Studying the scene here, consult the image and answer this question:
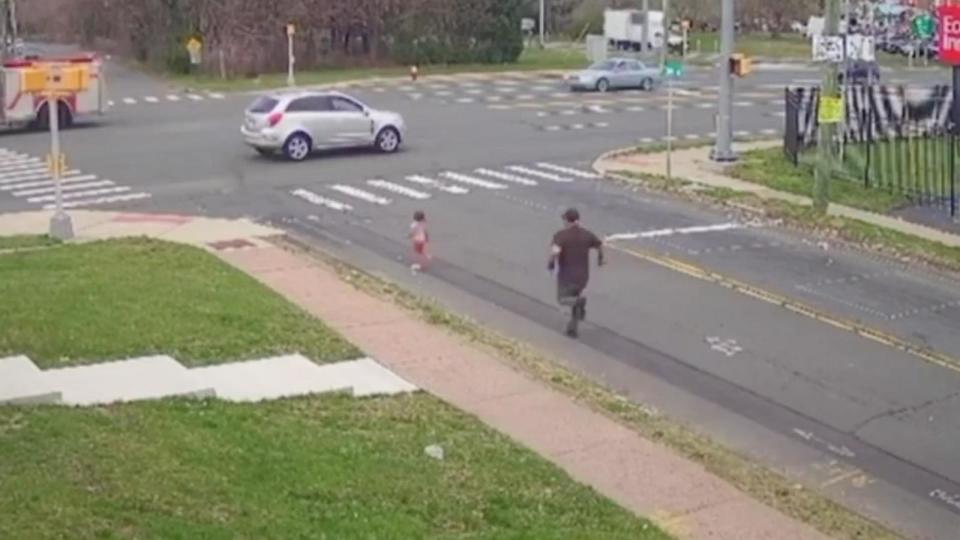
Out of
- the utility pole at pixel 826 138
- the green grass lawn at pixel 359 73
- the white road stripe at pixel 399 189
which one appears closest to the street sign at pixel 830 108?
the utility pole at pixel 826 138

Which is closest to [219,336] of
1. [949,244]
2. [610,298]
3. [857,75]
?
[610,298]

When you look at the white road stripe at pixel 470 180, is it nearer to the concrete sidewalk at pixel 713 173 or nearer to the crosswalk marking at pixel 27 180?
the concrete sidewalk at pixel 713 173

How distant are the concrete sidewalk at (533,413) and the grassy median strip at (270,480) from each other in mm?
454

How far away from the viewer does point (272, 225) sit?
2312cm

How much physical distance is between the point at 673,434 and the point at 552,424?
1.02m

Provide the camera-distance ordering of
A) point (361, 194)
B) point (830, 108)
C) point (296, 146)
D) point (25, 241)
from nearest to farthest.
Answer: point (25, 241)
point (830, 108)
point (361, 194)
point (296, 146)

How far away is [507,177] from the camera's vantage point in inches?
1133

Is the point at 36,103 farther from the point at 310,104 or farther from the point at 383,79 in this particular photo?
the point at 383,79

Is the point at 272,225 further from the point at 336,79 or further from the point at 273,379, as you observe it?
the point at 336,79

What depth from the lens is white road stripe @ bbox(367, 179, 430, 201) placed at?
26.2 meters

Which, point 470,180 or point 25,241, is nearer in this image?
point 25,241

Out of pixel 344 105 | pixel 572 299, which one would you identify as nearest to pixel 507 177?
pixel 344 105

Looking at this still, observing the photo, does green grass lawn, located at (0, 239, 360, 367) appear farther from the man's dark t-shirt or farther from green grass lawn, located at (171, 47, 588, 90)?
green grass lawn, located at (171, 47, 588, 90)

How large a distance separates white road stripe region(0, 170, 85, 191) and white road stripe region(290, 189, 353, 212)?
5282 mm
